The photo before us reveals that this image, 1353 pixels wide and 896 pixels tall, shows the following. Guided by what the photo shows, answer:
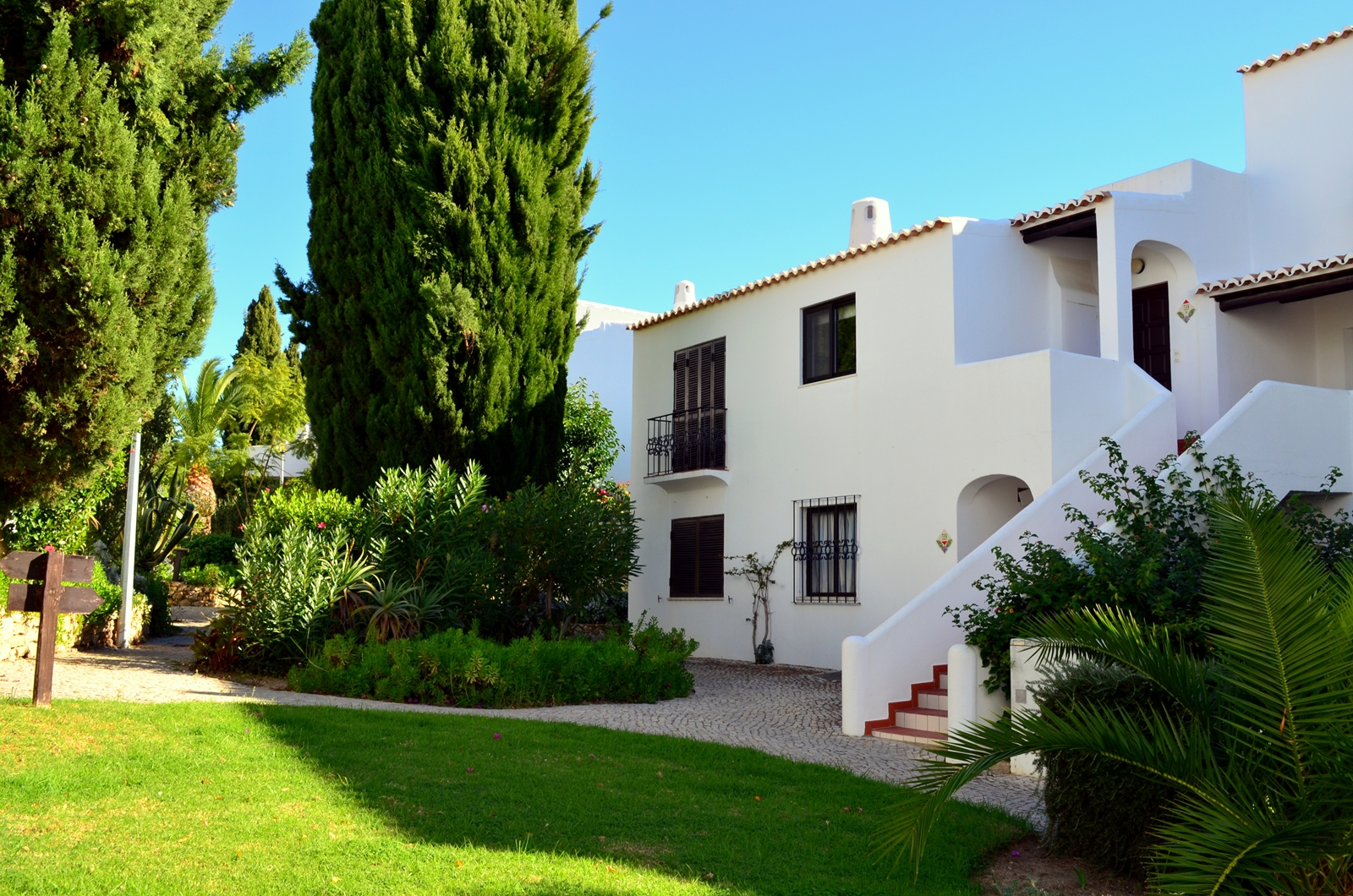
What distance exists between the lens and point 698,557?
1817 cm

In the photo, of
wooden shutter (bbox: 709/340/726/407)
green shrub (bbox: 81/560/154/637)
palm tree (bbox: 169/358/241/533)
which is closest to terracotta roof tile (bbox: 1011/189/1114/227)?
wooden shutter (bbox: 709/340/726/407)

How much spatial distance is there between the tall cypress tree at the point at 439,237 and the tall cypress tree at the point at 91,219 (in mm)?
6464

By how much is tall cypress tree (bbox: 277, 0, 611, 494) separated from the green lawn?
728cm

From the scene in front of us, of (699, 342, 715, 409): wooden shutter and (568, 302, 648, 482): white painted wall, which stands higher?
(568, 302, 648, 482): white painted wall

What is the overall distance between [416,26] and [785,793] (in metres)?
12.7

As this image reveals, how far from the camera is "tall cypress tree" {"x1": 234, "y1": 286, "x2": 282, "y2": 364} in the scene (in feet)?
131

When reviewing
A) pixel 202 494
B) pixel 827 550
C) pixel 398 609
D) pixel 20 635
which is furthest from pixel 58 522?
pixel 202 494

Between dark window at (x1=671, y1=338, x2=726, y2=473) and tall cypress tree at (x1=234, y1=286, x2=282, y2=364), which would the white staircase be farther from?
tall cypress tree at (x1=234, y1=286, x2=282, y2=364)

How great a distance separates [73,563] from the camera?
8.93 meters

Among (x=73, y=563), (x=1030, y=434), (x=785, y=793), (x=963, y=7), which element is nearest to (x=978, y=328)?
(x=1030, y=434)

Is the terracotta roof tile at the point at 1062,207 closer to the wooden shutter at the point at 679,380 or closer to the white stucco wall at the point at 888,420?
the white stucco wall at the point at 888,420

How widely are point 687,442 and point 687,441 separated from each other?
25mm

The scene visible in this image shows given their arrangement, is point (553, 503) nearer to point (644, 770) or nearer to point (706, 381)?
point (706, 381)

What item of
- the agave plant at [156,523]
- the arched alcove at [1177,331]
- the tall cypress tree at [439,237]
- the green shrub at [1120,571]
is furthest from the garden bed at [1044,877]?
the agave plant at [156,523]
